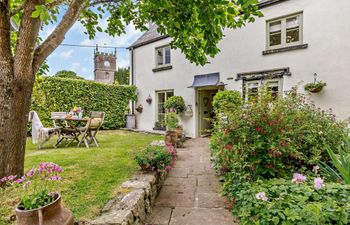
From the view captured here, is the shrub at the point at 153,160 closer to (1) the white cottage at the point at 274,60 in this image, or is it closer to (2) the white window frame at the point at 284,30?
(1) the white cottage at the point at 274,60

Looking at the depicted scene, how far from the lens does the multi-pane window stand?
342 inches

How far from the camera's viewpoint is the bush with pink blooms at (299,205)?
4.36 ft

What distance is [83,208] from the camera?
6.50ft

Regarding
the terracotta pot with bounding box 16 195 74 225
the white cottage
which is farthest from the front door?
the terracotta pot with bounding box 16 195 74 225

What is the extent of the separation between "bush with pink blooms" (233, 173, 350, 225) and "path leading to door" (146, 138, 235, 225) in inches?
24.5

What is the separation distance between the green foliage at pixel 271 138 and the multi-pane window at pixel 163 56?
630cm

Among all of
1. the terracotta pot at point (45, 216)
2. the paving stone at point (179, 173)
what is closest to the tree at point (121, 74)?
the paving stone at point (179, 173)

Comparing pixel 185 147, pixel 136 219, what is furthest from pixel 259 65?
pixel 136 219

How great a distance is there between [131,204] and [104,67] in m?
36.5

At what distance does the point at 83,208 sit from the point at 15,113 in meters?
1.43

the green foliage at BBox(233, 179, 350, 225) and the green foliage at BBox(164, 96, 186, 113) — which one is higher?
the green foliage at BBox(164, 96, 186, 113)

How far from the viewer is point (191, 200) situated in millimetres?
2744

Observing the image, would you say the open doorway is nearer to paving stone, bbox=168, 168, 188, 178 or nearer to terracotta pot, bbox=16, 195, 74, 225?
paving stone, bbox=168, 168, 188, 178

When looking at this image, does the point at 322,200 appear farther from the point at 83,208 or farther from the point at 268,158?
the point at 83,208
